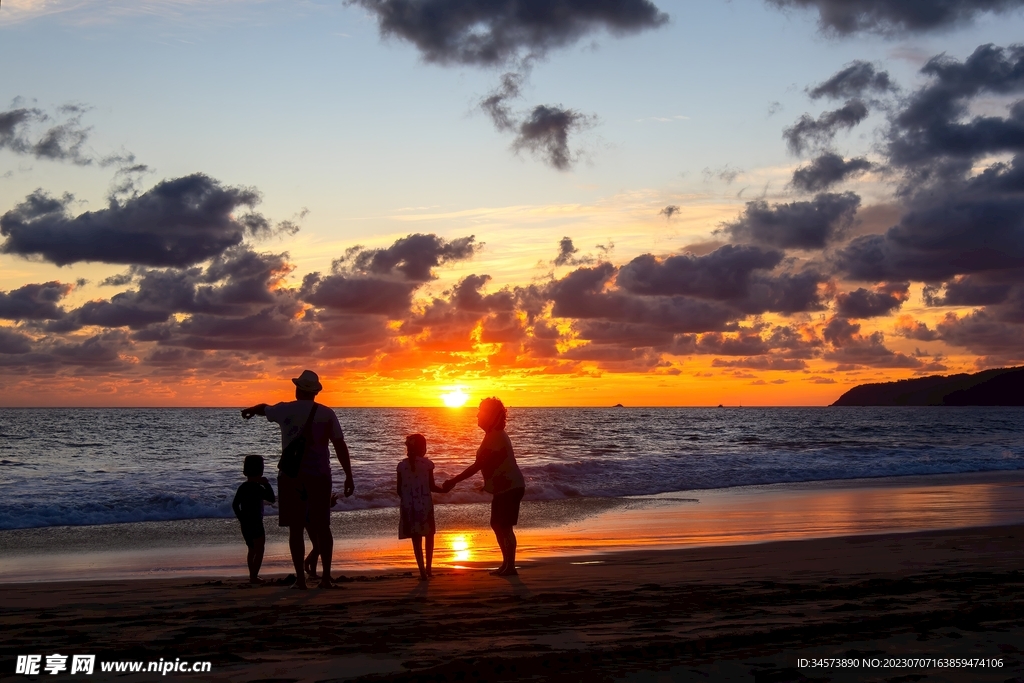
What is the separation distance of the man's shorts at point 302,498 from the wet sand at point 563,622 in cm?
78

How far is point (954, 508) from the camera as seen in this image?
17875 millimetres

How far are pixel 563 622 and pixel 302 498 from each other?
3.22 metres

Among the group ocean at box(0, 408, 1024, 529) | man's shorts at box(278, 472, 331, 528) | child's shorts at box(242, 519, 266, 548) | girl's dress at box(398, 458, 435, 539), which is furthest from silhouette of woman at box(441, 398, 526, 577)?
ocean at box(0, 408, 1024, 529)

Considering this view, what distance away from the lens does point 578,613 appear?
7.29 m

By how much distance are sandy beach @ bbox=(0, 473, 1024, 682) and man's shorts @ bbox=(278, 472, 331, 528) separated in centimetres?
75

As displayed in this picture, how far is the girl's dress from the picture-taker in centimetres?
970

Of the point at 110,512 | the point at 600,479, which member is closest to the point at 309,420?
the point at 110,512

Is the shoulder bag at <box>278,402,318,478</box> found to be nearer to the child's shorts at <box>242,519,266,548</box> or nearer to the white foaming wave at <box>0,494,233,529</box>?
the child's shorts at <box>242,519,266,548</box>

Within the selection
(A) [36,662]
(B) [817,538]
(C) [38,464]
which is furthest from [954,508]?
(C) [38,464]

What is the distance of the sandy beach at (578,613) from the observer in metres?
5.65

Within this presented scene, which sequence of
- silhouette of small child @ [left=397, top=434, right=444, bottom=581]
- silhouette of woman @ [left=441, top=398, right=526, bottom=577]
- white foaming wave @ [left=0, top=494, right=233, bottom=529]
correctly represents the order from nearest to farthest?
silhouette of small child @ [left=397, top=434, right=444, bottom=581] → silhouette of woman @ [left=441, top=398, right=526, bottom=577] → white foaming wave @ [left=0, top=494, right=233, bottom=529]

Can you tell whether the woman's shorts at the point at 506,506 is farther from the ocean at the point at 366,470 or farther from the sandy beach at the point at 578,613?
the ocean at the point at 366,470

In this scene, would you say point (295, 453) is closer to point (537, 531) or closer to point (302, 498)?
point (302, 498)

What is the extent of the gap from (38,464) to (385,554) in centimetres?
3064
